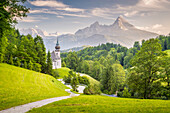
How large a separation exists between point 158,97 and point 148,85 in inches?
117

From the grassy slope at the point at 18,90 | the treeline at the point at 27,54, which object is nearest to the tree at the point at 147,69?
the grassy slope at the point at 18,90

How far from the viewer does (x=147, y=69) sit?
2344cm

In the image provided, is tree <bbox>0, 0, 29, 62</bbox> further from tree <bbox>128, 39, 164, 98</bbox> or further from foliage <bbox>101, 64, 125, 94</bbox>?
foliage <bbox>101, 64, 125, 94</bbox>

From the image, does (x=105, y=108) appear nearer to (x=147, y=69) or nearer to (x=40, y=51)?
(x=147, y=69)

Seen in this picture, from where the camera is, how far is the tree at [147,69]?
2298cm

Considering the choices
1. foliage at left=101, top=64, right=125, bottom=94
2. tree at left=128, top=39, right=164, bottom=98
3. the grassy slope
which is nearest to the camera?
the grassy slope

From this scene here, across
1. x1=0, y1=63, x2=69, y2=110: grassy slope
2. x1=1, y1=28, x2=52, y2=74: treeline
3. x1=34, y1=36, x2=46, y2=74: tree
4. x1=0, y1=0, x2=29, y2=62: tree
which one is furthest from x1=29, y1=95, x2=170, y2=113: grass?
x1=34, y1=36, x2=46, y2=74: tree

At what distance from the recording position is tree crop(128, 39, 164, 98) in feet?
75.4

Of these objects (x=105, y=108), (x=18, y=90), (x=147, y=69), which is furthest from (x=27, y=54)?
(x=105, y=108)

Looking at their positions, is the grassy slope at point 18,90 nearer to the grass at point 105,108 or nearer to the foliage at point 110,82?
the grass at point 105,108

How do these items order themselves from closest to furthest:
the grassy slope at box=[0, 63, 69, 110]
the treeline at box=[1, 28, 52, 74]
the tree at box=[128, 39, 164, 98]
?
the grassy slope at box=[0, 63, 69, 110] → the tree at box=[128, 39, 164, 98] → the treeline at box=[1, 28, 52, 74]

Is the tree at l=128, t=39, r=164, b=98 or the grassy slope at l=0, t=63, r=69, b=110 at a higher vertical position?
the tree at l=128, t=39, r=164, b=98

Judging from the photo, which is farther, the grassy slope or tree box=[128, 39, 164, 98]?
tree box=[128, 39, 164, 98]

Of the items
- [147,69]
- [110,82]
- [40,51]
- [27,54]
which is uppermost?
[40,51]
